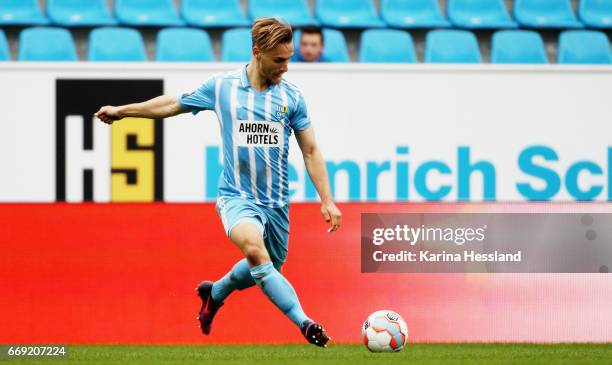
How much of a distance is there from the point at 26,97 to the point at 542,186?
4.42 m

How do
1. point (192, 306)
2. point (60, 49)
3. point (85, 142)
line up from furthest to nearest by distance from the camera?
point (60, 49) → point (85, 142) → point (192, 306)

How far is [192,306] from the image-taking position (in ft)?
22.4

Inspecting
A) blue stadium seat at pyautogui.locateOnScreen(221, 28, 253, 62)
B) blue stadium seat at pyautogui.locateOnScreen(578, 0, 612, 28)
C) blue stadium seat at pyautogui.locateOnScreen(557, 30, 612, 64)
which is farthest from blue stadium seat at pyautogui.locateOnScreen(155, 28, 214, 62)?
blue stadium seat at pyautogui.locateOnScreen(578, 0, 612, 28)

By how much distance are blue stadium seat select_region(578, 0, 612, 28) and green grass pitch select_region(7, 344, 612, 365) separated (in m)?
5.39

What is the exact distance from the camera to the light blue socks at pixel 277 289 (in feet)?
17.1

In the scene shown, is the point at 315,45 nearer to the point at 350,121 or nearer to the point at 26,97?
the point at 350,121

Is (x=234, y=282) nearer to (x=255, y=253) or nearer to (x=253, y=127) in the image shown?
(x=255, y=253)

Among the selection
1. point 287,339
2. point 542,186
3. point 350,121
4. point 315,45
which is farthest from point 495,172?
point 287,339

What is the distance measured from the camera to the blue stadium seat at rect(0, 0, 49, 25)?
1037 centimetres

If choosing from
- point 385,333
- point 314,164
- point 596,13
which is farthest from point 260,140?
point 596,13

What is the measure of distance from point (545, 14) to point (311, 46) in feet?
11.2

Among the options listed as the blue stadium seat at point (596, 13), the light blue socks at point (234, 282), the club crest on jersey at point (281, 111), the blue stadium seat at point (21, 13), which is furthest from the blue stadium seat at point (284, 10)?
the club crest on jersey at point (281, 111)

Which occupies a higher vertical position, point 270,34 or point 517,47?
point 517,47

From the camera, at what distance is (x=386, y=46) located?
10406mm
